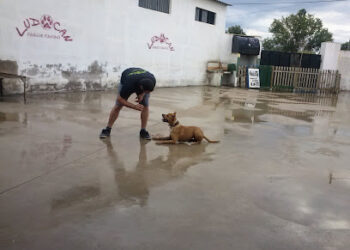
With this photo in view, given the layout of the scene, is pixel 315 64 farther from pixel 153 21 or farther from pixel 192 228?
pixel 192 228

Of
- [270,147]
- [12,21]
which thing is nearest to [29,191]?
[270,147]

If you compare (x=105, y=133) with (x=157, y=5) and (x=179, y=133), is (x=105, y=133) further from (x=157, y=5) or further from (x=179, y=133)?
(x=157, y=5)

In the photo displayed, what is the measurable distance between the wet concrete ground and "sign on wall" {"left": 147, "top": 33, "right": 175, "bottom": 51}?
9414mm

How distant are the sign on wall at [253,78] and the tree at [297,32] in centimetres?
1710

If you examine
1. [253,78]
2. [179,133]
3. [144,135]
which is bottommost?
[144,135]

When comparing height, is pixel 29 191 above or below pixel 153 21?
below

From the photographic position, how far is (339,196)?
3.72 meters

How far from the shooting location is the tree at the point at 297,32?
1298 inches

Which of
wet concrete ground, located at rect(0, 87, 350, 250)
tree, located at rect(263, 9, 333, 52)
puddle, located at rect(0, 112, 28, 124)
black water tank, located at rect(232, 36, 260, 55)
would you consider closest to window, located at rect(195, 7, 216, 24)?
black water tank, located at rect(232, 36, 260, 55)

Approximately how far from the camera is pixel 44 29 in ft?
35.0

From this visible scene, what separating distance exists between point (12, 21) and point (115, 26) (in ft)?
14.4

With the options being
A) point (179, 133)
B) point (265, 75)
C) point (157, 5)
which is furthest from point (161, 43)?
point (179, 133)

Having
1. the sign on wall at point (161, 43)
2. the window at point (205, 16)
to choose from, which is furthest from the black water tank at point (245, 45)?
the sign on wall at point (161, 43)

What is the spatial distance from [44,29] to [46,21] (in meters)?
0.27
